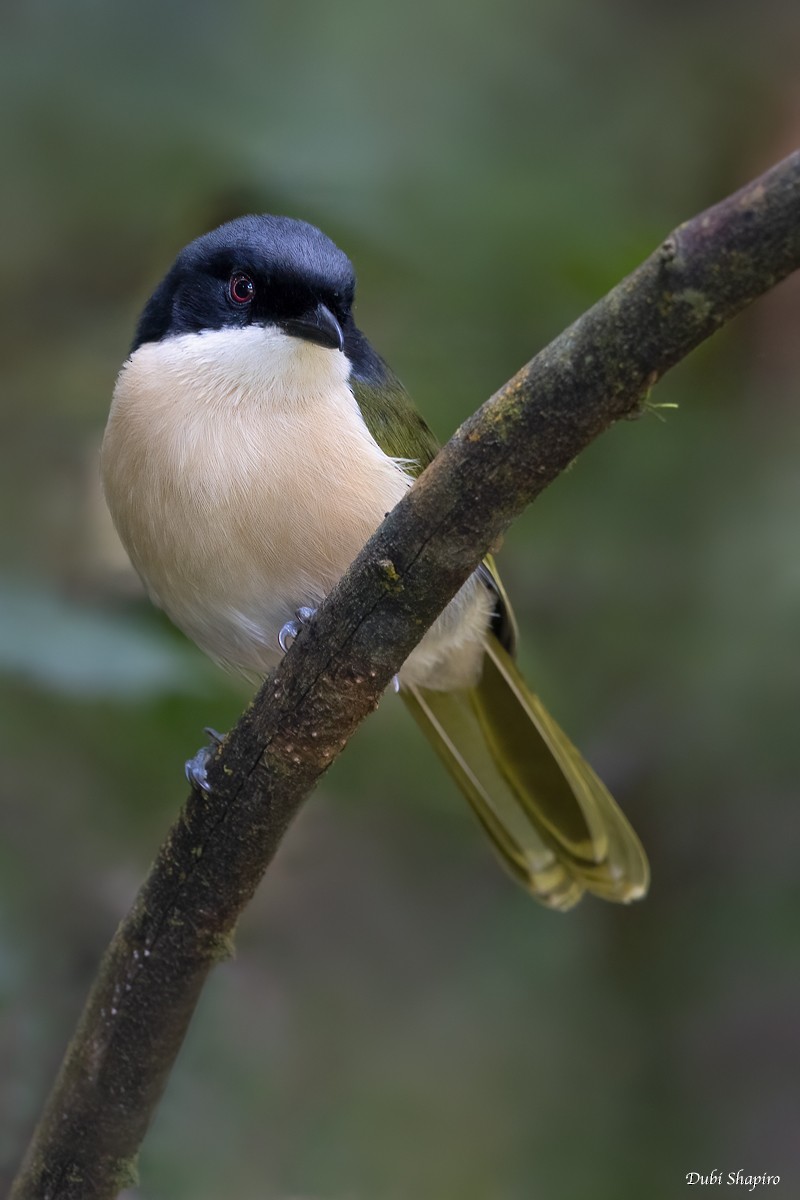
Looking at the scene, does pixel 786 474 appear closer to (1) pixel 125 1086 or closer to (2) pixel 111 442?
(2) pixel 111 442

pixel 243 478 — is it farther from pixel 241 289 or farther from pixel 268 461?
pixel 241 289

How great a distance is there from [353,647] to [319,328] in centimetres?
119

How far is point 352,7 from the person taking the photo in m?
4.16

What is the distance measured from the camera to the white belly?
10.6 ft

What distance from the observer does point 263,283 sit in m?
3.40

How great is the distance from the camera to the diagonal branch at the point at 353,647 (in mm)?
1805

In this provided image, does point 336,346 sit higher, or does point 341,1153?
point 336,346

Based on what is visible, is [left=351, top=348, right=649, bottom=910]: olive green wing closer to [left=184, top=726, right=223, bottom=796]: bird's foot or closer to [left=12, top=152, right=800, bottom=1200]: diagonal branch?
[left=184, top=726, right=223, bottom=796]: bird's foot

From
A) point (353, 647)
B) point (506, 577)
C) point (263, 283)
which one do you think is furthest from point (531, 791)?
point (353, 647)

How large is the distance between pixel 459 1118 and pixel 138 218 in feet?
9.78

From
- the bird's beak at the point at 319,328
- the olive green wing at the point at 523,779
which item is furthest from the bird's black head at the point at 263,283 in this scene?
the olive green wing at the point at 523,779

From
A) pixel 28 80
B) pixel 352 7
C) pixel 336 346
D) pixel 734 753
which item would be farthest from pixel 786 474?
pixel 28 80
